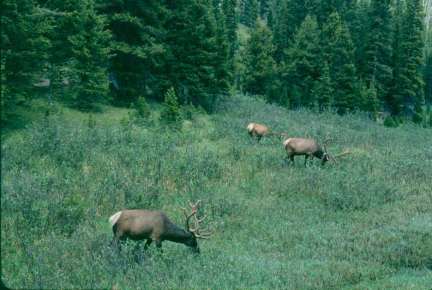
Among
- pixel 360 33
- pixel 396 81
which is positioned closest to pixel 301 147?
pixel 396 81

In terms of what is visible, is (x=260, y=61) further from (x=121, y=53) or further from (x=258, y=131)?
(x=258, y=131)

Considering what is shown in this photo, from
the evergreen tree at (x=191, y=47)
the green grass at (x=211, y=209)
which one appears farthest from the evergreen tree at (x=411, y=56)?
the green grass at (x=211, y=209)

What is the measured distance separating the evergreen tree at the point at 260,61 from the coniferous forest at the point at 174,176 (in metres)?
13.5

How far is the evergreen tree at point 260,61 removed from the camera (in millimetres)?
55875

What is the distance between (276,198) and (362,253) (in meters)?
5.58

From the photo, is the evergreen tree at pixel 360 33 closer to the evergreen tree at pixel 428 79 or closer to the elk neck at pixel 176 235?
the evergreen tree at pixel 428 79

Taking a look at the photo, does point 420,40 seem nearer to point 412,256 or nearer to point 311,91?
point 311,91

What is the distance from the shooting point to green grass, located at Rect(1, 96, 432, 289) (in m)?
10.9

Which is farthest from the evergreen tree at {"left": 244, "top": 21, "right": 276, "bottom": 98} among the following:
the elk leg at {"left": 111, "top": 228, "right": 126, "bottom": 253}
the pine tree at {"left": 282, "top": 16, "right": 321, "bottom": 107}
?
the elk leg at {"left": 111, "top": 228, "right": 126, "bottom": 253}

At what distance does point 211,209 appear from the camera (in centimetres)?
1639

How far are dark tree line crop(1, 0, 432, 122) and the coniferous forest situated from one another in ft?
0.51

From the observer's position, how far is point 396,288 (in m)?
11.0

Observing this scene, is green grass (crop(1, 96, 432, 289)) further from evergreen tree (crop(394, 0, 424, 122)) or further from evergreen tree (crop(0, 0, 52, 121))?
evergreen tree (crop(394, 0, 424, 122))

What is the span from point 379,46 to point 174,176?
1821 inches
